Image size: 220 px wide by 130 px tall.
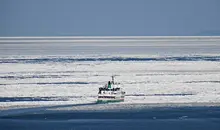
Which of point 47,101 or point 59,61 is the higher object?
point 59,61

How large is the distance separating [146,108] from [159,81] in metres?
7.44

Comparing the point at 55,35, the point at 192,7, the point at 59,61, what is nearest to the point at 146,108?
the point at 59,61

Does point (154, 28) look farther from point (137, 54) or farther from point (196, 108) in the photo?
point (196, 108)

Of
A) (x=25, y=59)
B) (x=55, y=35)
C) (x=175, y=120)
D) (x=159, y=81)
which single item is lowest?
(x=175, y=120)

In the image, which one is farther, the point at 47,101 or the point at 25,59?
the point at 25,59

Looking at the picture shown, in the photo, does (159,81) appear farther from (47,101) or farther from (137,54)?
(137,54)

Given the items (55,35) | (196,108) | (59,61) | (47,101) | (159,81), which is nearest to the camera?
(196,108)

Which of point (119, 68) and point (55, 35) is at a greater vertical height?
point (55, 35)

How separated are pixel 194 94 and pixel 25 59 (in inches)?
747

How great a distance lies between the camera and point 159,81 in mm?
30719

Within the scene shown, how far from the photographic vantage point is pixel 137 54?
47969mm

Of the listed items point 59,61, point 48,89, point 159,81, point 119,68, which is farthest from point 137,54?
point 48,89

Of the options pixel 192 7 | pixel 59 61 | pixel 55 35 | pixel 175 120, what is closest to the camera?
pixel 175 120

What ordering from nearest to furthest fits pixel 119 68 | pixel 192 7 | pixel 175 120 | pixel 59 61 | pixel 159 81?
pixel 175 120 < pixel 159 81 < pixel 119 68 < pixel 59 61 < pixel 192 7
